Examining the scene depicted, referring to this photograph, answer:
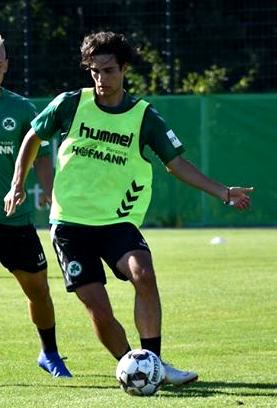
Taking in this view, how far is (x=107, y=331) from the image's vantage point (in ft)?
27.1

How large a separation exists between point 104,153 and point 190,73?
20.5m

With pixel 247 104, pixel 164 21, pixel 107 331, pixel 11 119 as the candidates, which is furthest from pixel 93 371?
pixel 164 21

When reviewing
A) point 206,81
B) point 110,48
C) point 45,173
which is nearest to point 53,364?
point 45,173

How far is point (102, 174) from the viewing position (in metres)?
8.22

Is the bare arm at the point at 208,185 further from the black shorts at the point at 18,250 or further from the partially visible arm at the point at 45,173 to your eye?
the black shorts at the point at 18,250

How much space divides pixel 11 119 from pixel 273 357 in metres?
2.54

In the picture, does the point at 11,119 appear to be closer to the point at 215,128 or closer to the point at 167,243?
the point at 167,243

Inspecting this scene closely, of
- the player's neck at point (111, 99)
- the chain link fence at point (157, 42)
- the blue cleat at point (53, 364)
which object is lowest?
the chain link fence at point (157, 42)

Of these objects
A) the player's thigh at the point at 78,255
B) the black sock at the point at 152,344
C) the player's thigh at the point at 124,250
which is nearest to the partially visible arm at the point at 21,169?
the player's thigh at the point at 78,255

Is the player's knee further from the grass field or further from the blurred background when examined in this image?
the blurred background

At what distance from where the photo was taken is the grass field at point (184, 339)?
7969 millimetres

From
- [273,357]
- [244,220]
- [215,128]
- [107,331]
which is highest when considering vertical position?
[107,331]

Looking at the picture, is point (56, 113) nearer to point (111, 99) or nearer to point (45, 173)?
point (111, 99)

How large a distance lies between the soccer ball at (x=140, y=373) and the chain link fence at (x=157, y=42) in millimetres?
19212
